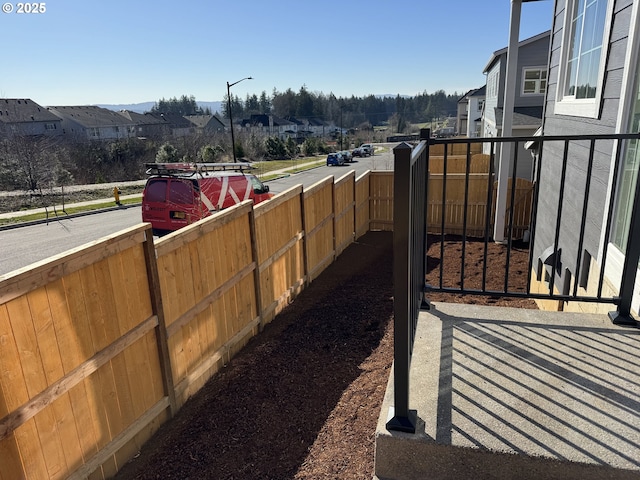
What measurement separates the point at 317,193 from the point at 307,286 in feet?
5.05

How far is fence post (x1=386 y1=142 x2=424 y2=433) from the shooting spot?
1.86 m

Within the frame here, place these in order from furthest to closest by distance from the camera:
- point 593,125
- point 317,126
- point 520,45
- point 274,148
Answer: point 317,126, point 274,148, point 520,45, point 593,125

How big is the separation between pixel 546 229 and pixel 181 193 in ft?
23.5

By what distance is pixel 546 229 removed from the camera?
6836mm

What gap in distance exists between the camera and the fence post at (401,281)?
1.86 metres

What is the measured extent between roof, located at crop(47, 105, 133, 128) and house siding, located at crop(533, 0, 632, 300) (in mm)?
67225

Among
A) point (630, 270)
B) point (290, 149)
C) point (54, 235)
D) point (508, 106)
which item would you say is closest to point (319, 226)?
point (630, 270)

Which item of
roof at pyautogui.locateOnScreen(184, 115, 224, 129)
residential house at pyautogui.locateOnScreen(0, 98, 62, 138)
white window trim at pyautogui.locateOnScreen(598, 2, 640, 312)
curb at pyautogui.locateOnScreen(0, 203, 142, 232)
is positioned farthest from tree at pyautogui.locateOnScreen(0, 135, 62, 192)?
roof at pyautogui.locateOnScreen(184, 115, 224, 129)

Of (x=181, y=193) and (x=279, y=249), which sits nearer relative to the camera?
(x=279, y=249)

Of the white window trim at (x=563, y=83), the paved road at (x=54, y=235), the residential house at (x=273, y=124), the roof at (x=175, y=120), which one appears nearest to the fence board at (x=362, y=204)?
the paved road at (x=54, y=235)

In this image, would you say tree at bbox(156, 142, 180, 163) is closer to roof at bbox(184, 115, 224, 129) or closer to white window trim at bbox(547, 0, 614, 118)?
white window trim at bbox(547, 0, 614, 118)

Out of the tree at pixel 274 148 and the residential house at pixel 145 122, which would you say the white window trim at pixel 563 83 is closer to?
the tree at pixel 274 148

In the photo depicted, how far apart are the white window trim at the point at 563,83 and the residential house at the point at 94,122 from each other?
60.9m

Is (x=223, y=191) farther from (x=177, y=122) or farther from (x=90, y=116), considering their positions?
(x=177, y=122)
